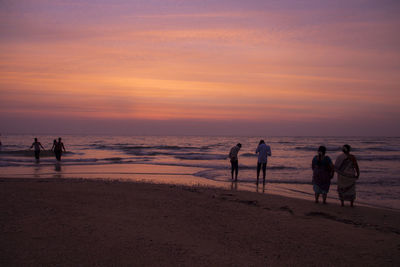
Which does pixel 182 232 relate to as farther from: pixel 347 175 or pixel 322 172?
pixel 347 175

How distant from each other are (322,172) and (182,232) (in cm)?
542

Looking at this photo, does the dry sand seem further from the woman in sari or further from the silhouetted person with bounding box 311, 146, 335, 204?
the silhouetted person with bounding box 311, 146, 335, 204

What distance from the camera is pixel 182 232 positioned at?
5520 mm

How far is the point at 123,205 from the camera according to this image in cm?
733

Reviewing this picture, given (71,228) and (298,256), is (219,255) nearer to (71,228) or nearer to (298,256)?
(298,256)

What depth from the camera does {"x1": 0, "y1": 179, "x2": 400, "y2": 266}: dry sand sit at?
4.39m

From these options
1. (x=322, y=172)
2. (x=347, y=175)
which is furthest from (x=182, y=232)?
(x=347, y=175)

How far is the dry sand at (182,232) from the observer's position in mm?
4395

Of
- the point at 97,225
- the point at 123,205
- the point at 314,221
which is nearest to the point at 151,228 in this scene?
the point at 97,225

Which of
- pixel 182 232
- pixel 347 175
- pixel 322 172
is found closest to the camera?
pixel 182 232

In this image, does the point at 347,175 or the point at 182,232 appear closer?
the point at 182,232

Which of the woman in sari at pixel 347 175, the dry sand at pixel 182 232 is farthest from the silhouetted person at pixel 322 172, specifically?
the dry sand at pixel 182 232

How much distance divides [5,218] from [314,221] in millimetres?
6208

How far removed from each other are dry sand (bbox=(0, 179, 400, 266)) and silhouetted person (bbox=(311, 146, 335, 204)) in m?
0.83
